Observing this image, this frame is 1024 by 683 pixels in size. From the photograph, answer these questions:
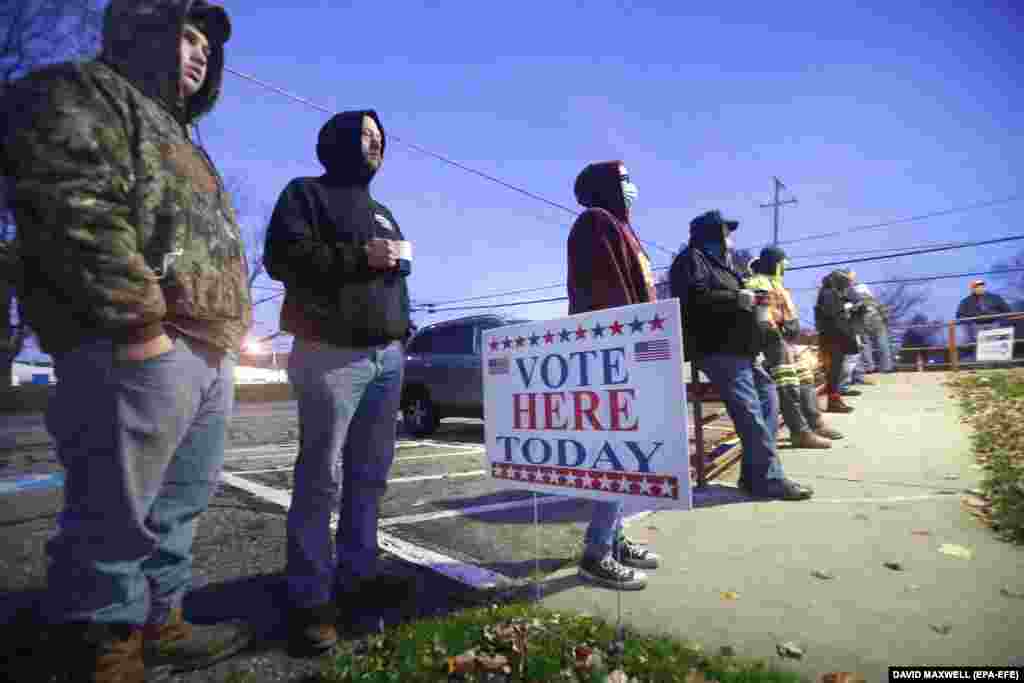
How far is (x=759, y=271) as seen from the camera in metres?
6.20

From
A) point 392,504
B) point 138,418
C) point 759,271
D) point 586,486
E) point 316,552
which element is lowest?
point 392,504

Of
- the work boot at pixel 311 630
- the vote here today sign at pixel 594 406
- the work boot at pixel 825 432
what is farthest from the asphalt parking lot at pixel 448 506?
the work boot at pixel 825 432

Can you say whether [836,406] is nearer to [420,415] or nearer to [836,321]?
[836,321]

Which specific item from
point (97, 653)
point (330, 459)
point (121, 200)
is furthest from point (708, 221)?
point (97, 653)

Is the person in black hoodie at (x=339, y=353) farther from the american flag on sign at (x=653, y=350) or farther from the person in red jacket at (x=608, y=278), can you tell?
the american flag on sign at (x=653, y=350)

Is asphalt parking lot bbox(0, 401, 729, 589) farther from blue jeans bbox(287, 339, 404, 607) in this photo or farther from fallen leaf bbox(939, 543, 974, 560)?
fallen leaf bbox(939, 543, 974, 560)

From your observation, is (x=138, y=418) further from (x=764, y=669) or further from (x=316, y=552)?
(x=764, y=669)

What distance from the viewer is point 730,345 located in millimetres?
3723

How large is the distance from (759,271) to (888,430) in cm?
261

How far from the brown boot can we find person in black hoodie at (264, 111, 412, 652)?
497cm

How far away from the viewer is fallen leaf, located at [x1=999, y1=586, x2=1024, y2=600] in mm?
2177

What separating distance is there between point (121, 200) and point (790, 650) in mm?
2609

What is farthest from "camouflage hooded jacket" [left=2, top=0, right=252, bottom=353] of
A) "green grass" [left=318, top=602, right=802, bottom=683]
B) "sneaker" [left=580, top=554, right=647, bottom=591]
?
"sneaker" [left=580, top=554, right=647, bottom=591]

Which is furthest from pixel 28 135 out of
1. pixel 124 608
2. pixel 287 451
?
pixel 287 451
